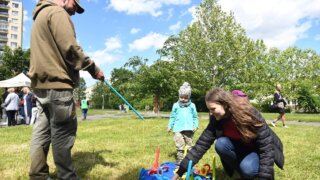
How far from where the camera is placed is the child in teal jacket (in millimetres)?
5949

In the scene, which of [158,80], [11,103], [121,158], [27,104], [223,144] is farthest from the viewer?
[158,80]

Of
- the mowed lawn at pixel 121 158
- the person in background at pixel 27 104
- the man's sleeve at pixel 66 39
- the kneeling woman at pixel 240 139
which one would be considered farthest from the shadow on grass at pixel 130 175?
the person in background at pixel 27 104

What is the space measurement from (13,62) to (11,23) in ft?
161

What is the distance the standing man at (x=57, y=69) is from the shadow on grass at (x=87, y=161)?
4.79 ft

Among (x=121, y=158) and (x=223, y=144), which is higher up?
(x=223, y=144)

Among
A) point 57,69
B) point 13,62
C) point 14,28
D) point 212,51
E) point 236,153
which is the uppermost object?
point 14,28

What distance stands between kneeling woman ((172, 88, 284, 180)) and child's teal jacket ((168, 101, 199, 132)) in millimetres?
1825

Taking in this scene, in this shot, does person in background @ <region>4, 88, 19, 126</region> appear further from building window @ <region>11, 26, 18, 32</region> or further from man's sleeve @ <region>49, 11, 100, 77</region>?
building window @ <region>11, 26, 18, 32</region>

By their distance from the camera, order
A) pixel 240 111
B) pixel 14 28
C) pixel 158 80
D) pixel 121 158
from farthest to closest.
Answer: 1. pixel 14 28
2. pixel 158 80
3. pixel 121 158
4. pixel 240 111

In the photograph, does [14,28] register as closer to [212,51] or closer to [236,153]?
[212,51]

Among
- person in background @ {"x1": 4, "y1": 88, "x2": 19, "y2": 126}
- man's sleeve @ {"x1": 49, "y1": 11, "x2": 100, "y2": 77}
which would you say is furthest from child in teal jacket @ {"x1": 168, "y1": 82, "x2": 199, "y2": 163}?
person in background @ {"x1": 4, "y1": 88, "x2": 19, "y2": 126}

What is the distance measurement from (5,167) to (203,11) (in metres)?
26.0

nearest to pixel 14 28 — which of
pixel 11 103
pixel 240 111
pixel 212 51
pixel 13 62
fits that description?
pixel 13 62

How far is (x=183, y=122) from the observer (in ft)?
19.8
